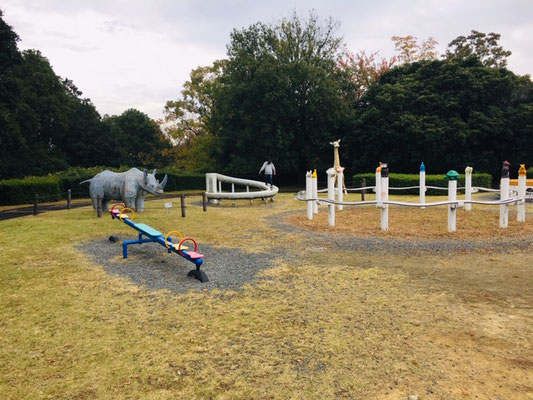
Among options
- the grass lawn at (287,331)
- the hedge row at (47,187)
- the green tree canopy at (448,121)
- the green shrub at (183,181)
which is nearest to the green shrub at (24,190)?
the hedge row at (47,187)

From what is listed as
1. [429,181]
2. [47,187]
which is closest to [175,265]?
[47,187]

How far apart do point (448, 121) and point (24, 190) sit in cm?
2695

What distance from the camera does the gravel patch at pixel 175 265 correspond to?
20.6ft

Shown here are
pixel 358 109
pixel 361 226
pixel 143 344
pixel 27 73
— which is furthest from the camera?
pixel 27 73

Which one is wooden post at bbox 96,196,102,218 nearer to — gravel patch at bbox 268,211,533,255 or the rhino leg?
the rhino leg

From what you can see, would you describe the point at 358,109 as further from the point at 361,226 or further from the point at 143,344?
the point at 143,344

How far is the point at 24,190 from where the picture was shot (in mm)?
21234

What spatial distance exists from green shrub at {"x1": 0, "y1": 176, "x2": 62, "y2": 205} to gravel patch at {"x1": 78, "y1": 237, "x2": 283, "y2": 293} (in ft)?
45.6

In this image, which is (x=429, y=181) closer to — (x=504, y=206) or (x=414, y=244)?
(x=504, y=206)

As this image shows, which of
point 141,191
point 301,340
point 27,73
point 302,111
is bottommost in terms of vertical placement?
point 301,340

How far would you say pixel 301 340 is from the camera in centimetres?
418

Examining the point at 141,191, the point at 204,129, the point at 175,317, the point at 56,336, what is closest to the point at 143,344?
the point at 175,317

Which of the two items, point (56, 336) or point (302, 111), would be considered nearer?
point (56, 336)

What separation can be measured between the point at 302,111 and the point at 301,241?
22.4 metres
